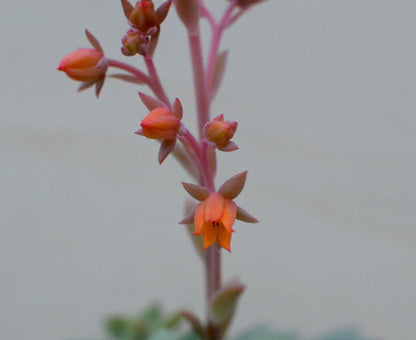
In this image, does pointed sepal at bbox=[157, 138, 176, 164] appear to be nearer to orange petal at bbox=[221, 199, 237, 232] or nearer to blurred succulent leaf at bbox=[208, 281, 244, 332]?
orange petal at bbox=[221, 199, 237, 232]

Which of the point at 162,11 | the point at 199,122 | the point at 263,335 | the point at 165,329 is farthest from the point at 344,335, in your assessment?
the point at 162,11

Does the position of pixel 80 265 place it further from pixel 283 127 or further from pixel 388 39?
pixel 388 39

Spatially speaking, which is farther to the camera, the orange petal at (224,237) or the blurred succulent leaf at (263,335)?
the blurred succulent leaf at (263,335)

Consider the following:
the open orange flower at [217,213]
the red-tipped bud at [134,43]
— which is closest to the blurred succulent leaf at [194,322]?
the open orange flower at [217,213]

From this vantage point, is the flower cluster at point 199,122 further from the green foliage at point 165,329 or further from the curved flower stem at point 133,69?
the green foliage at point 165,329

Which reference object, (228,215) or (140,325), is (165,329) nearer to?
(140,325)

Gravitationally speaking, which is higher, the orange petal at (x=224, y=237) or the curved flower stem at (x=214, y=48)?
the curved flower stem at (x=214, y=48)

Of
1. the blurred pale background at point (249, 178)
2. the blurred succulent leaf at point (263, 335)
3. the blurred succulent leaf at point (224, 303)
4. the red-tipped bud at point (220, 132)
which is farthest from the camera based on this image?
the blurred pale background at point (249, 178)
